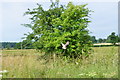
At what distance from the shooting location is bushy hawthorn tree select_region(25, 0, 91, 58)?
8203mm

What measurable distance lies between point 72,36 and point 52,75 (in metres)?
4.66

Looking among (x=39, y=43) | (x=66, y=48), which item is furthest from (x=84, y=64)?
(x=39, y=43)

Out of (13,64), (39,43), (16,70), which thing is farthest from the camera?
(39,43)

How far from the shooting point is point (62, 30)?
8586 millimetres

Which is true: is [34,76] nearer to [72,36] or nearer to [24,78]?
[24,78]

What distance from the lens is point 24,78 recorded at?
3791mm

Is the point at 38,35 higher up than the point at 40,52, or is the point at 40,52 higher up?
the point at 38,35

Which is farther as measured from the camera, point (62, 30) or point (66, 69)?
point (62, 30)

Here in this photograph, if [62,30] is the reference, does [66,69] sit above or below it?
below

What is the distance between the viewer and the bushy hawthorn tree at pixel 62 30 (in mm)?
8203

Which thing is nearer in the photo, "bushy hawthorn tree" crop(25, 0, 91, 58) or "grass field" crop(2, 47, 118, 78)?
"grass field" crop(2, 47, 118, 78)

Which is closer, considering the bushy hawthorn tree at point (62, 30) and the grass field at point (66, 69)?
the grass field at point (66, 69)

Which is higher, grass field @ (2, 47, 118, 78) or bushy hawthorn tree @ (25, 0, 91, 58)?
bushy hawthorn tree @ (25, 0, 91, 58)

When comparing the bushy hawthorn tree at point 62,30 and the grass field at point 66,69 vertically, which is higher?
the bushy hawthorn tree at point 62,30
